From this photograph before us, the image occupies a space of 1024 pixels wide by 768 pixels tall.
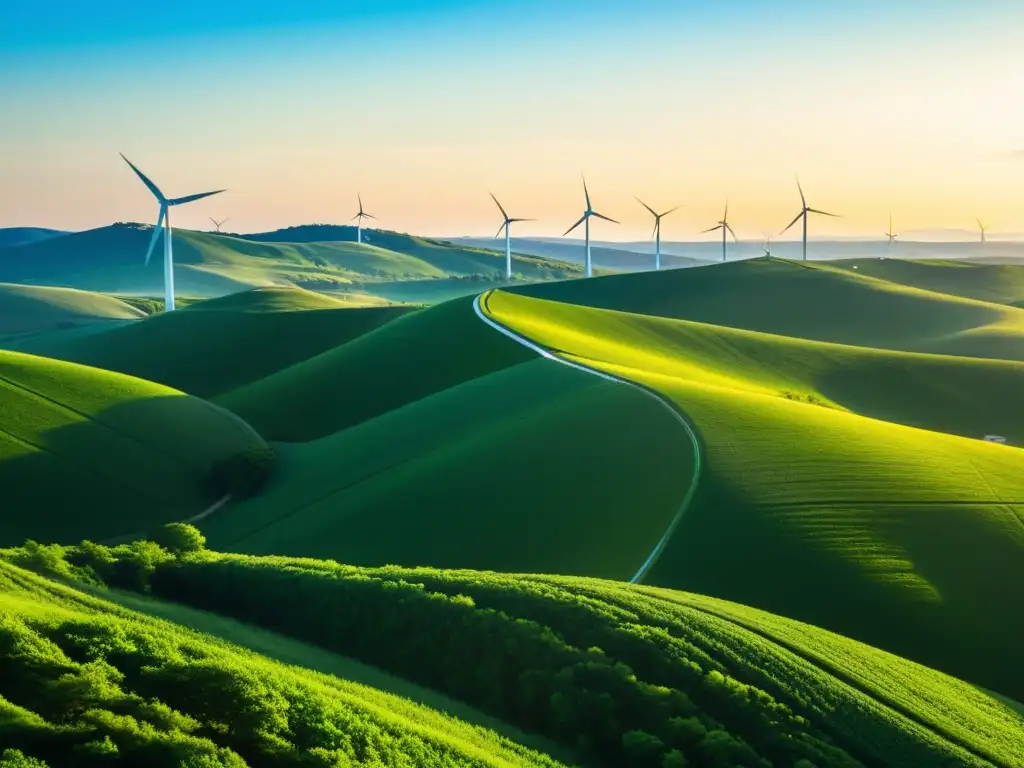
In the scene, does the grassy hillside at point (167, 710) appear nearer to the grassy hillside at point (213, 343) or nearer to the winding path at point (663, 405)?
the winding path at point (663, 405)

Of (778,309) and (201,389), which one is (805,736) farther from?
(778,309)

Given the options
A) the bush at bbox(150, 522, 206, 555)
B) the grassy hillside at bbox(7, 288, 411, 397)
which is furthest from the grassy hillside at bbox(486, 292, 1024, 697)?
the grassy hillside at bbox(7, 288, 411, 397)

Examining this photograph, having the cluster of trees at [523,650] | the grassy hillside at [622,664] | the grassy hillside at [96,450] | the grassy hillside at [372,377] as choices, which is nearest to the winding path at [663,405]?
the grassy hillside at [372,377]

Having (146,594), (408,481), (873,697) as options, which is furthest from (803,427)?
(146,594)

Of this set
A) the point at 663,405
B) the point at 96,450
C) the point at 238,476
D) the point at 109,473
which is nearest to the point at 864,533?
the point at 663,405

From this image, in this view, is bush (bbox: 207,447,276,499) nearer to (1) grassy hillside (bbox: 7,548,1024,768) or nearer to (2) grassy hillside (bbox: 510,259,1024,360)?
(1) grassy hillside (bbox: 7,548,1024,768)

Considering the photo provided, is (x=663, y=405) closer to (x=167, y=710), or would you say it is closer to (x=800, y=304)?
(x=167, y=710)
